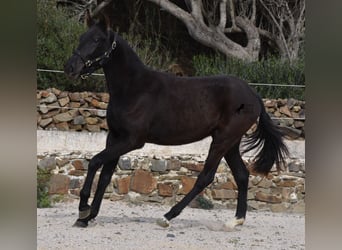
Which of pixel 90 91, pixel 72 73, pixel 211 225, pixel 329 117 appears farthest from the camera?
pixel 90 91

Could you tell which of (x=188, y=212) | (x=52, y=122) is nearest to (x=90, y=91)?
(x=52, y=122)

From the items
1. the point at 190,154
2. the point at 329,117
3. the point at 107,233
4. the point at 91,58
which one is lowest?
the point at 107,233

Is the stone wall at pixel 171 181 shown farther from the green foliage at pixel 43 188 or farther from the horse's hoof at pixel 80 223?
the horse's hoof at pixel 80 223

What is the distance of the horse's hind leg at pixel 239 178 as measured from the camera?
4.14 metres

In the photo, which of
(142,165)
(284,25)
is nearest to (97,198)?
(142,165)

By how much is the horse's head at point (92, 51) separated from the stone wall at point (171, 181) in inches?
31.4

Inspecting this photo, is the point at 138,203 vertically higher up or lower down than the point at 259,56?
lower down

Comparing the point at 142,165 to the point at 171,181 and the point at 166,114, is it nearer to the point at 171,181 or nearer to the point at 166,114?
the point at 171,181

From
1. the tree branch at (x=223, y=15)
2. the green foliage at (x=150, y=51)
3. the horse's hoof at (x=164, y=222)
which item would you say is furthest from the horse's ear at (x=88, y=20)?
the horse's hoof at (x=164, y=222)

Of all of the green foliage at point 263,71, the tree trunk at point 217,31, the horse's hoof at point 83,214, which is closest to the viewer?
the horse's hoof at point 83,214

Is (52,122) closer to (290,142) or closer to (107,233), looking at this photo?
(107,233)

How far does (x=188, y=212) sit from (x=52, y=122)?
129cm

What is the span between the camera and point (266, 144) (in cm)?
422

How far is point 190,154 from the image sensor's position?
4359 millimetres
